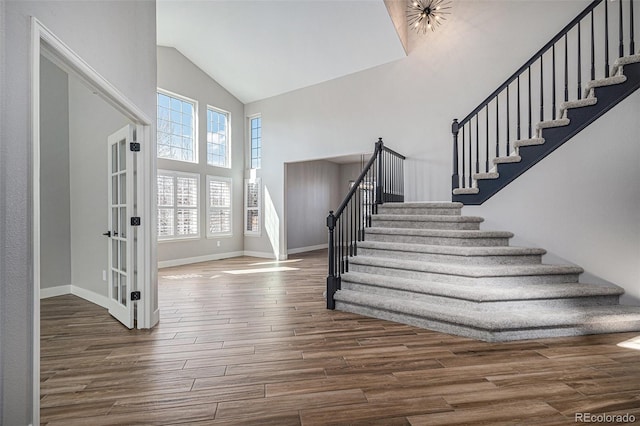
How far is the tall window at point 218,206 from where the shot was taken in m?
7.12

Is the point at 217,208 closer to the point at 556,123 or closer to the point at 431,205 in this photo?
the point at 431,205

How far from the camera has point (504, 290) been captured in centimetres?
292

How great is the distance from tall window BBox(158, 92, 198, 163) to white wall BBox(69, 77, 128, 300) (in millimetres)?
2003

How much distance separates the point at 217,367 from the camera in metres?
2.19

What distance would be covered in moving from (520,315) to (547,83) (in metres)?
3.71

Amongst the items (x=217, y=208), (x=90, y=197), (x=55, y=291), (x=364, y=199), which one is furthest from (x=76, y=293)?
(x=364, y=199)

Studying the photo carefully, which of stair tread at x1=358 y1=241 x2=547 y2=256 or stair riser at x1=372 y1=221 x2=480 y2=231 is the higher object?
stair riser at x1=372 y1=221 x2=480 y2=231

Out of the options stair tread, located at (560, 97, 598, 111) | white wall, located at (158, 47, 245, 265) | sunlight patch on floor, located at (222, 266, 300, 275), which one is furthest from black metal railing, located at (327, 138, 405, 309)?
white wall, located at (158, 47, 245, 265)

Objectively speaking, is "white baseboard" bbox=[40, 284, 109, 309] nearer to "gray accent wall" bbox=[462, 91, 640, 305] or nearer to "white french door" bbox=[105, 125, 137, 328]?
"white french door" bbox=[105, 125, 137, 328]

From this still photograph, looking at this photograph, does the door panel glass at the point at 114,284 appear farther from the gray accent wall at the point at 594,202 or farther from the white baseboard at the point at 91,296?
the gray accent wall at the point at 594,202

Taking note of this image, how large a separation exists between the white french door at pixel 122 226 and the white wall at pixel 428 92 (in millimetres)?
4260

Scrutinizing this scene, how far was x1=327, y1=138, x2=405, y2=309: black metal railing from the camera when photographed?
3504 millimetres

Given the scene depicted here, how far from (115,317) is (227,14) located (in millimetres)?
5090

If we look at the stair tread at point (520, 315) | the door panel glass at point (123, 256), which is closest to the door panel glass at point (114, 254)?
the door panel glass at point (123, 256)
